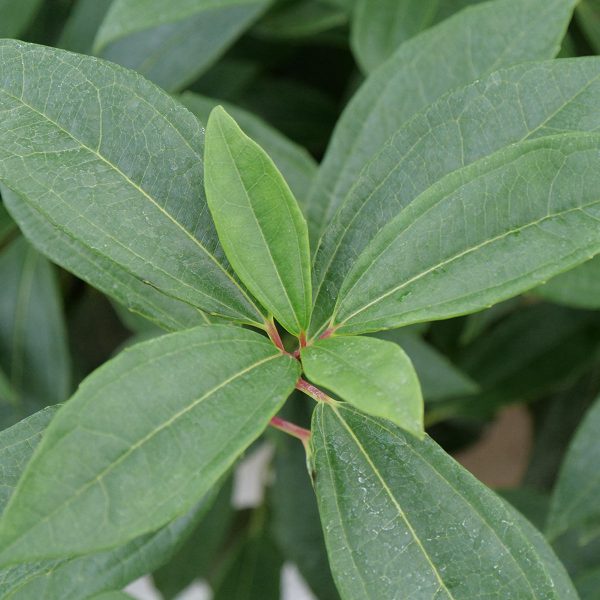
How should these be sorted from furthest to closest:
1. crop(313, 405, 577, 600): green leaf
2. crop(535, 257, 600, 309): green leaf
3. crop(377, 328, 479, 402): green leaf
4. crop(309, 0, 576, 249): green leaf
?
crop(377, 328, 479, 402): green leaf → crop(535, 257, 600, 309): green leaf → crop(309, 0, 576, 249): green leaf → crop(313, 405, 577, 600): green leaf

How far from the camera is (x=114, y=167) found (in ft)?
1.62

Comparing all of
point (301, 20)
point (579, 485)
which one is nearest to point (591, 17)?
point (301, 20)

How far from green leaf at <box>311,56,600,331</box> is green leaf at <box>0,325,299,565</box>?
119mm

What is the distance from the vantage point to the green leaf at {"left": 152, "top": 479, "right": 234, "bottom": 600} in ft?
3.91

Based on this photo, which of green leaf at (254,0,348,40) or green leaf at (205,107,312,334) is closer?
green leaf at (205,107,312,334)

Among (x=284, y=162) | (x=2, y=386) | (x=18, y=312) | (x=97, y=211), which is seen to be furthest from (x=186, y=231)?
(x=18, y=312)

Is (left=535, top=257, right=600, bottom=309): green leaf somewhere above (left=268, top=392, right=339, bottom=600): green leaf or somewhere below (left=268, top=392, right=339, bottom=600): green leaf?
above

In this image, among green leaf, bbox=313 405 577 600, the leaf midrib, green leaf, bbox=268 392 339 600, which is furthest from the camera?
green leaf, bbox=268 392 339 600

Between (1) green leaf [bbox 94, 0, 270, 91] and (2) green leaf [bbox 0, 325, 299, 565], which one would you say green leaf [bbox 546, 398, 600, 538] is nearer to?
(2) green leaf [bbox 0, 325, 299, 565]

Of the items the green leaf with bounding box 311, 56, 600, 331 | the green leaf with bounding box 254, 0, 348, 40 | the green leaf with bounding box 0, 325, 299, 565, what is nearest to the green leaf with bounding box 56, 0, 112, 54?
the green leaf with bounding box 254, 0, 348, 40

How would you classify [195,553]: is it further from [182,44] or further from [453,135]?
[453,135]

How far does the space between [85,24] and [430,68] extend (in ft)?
1.47

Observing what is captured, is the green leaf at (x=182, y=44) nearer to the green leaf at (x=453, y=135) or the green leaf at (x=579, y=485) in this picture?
the green leaf at (x=453, y=135)

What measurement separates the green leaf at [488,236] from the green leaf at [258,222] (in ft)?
0.13
